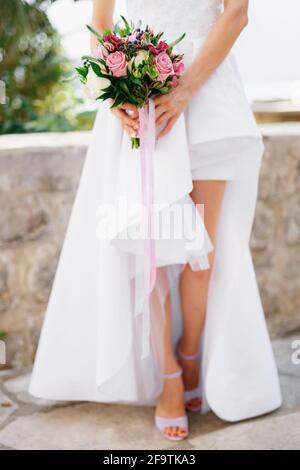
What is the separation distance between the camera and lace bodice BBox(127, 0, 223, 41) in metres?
1.92

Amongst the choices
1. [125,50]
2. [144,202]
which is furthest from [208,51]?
[144,202]

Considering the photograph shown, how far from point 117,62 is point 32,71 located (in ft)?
16.7

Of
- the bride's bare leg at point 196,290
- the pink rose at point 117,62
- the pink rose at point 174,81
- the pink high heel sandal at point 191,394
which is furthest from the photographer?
the pink high heel sandal at point 191,394

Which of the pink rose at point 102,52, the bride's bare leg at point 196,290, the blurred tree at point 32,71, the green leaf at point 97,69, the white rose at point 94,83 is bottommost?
the bride's bare leg at point 196,290

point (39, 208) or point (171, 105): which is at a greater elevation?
point (171, 105)

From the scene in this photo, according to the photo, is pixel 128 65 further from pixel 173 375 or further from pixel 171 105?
pixel 173 375

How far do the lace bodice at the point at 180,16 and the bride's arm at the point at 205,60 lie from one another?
0.19 ft

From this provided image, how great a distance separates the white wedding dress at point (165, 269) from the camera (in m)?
1.93

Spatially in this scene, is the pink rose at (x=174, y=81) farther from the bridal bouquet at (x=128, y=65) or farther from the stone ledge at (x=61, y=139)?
the stone ledge at (x=61, y=139)

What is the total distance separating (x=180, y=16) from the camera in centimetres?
192

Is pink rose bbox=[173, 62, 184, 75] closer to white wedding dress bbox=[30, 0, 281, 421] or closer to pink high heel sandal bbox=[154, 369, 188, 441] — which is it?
white wedding dress bbox=[30, 0, 281, 421]

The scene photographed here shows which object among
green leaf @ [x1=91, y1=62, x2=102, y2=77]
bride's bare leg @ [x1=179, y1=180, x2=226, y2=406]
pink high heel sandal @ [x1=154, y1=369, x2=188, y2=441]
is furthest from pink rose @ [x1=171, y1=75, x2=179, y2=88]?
pink high heel sandal @ [x1=154, y1=369, x2=188, y2=441]

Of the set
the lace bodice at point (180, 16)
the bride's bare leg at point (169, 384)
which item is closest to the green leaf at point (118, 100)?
the lace bodice at point (180, 16)

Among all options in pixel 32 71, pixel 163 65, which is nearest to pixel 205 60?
pixel 163 65
